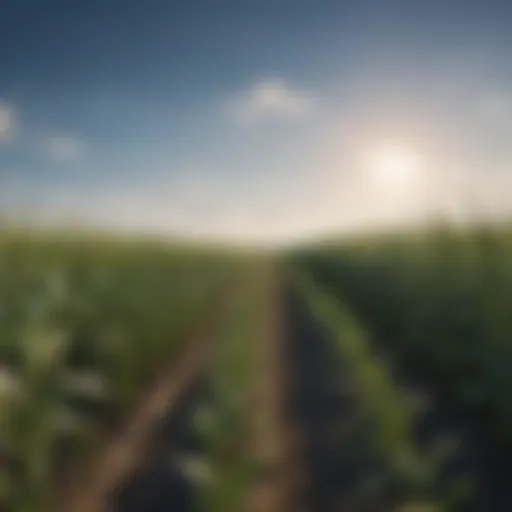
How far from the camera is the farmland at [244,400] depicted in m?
3.00

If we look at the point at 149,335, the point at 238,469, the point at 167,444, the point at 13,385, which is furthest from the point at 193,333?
the point at 13,385

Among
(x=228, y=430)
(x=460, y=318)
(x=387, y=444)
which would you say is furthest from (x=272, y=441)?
(x=460, y=318)

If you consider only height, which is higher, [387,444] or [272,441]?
[387,444]

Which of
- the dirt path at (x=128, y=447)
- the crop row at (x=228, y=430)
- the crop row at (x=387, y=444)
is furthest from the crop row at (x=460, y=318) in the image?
the dirt path at (x=128, y=447)

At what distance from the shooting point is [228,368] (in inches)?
204

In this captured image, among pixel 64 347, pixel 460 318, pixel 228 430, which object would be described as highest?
pixel 460 318

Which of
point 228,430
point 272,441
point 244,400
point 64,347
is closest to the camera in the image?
point 64,347

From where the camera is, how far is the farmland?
300 cm

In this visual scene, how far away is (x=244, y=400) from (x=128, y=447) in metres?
0.84

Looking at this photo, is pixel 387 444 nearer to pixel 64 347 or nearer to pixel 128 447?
pixel 128 447

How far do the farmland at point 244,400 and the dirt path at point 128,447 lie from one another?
2cm

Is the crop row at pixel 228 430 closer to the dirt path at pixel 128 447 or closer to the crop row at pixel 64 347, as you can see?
the dirt path at pixel 128 447

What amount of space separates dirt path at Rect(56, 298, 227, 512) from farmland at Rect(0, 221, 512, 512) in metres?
0.02

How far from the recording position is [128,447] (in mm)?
4043
